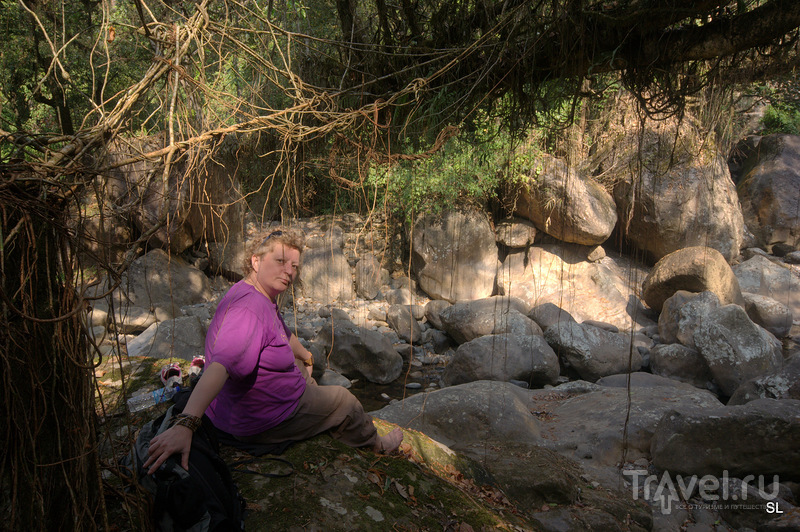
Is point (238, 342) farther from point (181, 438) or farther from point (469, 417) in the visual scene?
point (469, 417)

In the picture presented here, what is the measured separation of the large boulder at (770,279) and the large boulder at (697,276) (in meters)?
1.94

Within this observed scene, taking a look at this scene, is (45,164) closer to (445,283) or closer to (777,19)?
(777,19)

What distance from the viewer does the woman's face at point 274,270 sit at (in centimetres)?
264

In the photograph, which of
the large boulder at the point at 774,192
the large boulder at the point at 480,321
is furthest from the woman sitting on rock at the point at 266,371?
the large boulder at the point at 774,192

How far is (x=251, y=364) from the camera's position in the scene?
238cm

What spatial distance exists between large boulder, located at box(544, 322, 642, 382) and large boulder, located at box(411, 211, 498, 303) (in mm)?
3762

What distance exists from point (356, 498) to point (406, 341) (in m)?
8.30

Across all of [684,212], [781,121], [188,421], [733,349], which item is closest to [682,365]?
[733,349]

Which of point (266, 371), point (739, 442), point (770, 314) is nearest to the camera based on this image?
point (266, 371)

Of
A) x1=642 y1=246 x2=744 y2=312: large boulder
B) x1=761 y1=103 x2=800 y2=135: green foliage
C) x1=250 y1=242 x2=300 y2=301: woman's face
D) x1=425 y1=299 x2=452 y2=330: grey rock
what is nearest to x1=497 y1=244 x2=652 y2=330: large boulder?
x1=642 y1=246 x2=744 y2=312: large boulder

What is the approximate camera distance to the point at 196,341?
297 inches

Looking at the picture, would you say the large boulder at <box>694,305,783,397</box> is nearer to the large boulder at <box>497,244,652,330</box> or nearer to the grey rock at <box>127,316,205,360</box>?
the large boulder at <box>497,244,652,330</box>

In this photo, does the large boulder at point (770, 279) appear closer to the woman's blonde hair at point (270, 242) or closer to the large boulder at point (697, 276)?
the large boulder at point (697, 276)

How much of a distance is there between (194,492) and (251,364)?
1.99ft
